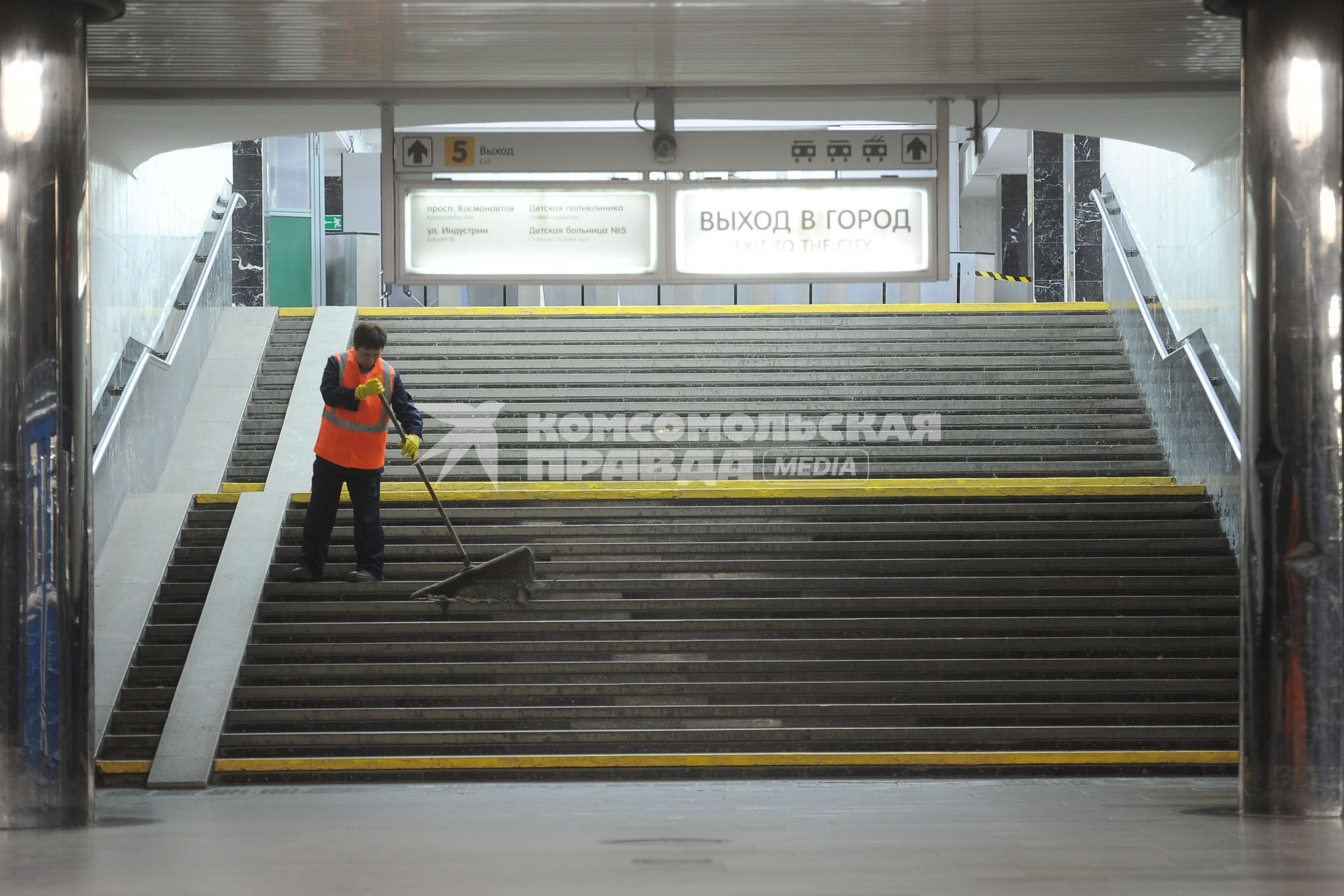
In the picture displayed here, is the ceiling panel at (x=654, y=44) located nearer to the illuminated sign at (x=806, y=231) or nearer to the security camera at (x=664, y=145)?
the security camera at (x=664, y=145)

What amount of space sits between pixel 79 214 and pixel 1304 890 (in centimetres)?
524

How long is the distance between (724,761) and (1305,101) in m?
4.11

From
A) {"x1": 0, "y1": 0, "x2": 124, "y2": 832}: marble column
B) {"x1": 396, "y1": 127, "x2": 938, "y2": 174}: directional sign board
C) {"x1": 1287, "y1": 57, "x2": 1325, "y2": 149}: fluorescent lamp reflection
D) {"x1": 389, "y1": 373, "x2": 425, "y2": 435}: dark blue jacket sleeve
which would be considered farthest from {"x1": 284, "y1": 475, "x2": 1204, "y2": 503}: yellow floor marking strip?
{"x1": 1287, "y1": 57, "x2": 1325, "y2": 149}: fluorescent lamp reflection

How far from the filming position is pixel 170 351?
40.0ft

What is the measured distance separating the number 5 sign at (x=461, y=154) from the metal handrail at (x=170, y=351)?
258 centimetres

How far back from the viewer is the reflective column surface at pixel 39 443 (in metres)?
6.21

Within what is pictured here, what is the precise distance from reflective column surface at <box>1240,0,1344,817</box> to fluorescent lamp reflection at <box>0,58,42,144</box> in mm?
5022

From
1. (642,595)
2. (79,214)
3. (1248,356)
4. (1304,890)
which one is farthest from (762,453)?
(1304,890)

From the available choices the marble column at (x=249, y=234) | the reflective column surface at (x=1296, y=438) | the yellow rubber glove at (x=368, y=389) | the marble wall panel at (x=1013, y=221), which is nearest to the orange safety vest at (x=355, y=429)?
the yellow rubber glove at (x=368, y=389)

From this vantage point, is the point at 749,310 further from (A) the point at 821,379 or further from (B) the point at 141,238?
(B) the point at 141,238

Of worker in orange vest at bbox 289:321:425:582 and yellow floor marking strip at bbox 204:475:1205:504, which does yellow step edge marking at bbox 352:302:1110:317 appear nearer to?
yellow floor marking strip at bbox 204:475:1205:504

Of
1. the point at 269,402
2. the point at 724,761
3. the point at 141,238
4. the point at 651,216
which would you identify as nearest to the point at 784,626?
the point at 724,761

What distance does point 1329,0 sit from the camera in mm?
6383

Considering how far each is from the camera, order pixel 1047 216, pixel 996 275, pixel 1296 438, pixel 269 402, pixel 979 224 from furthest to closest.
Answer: pixel 979 224
pixel 996 275
pixel 1047 216
pixel 269 402
pixel 1296 438
